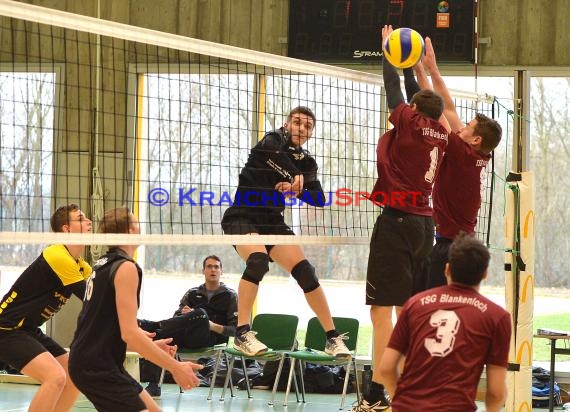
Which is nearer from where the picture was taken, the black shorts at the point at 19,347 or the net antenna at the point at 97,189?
the black shorts at the point at 19,347

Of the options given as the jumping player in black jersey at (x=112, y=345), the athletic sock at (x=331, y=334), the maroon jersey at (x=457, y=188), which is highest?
the maroon jersey at (x=457, y=188)

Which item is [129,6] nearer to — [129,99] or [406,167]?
[129,99]

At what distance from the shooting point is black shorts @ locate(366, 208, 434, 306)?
6.52 m

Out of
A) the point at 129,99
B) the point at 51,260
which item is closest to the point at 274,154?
the point at 51,260

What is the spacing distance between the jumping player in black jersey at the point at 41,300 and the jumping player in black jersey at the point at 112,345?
1169 mm

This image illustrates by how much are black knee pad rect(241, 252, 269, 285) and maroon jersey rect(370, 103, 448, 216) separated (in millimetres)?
1177

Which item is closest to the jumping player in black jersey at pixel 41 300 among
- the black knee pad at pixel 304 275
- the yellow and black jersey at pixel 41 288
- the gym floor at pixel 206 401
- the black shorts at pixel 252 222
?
the yellow and black jersey at pixel 41 288

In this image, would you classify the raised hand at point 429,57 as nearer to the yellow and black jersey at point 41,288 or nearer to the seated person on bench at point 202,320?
the yellow and black jersey at point 41,288

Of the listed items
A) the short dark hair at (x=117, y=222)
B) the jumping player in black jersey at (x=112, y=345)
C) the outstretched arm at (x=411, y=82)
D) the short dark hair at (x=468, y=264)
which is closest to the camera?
the short dark hair at (x=468, y=264)

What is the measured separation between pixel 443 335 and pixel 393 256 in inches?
84.2

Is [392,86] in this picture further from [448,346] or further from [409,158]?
[448,346]

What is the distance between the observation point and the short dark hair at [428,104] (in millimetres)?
6402

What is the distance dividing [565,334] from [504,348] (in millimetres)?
5650

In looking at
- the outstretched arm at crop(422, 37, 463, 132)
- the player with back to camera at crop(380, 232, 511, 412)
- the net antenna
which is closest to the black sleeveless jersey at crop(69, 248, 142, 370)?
the player with back to camera at crop(380, 232, 511, 412)
